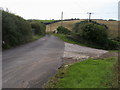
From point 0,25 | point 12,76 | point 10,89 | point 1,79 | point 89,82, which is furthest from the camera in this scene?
point 0,25

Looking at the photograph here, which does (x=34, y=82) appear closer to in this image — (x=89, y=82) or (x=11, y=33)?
(x=89, y=82)

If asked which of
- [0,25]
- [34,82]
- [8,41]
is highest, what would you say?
[0,25]

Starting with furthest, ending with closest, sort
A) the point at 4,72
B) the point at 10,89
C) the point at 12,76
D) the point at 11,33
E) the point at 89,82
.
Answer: the point at 11,33
the point at 4,72
the point at 12,76
the point at 89,82
the point at 10,89

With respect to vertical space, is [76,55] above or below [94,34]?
below

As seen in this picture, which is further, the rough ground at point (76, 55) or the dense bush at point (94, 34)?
the dense bush at point (94, 34)

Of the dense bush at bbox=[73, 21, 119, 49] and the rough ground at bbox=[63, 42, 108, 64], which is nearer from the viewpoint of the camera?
the rough ground at bbox=[63, 42, 108, 64]

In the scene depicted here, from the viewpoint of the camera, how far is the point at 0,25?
45.2 feet

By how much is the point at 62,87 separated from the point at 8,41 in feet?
35.1

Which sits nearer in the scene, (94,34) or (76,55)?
(76,55)

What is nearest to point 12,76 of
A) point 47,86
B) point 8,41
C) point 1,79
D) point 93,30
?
point 1,79

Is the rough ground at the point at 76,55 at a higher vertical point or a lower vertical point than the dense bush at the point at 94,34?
lower

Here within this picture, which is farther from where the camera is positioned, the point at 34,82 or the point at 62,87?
the point at 34,82

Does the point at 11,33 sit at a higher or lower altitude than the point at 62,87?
higher

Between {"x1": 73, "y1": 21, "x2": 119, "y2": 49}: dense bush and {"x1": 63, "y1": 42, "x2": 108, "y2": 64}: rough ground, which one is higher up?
{"x1": 73, "y1": 21, "x2": 119, "y2": 49}: dense bush
